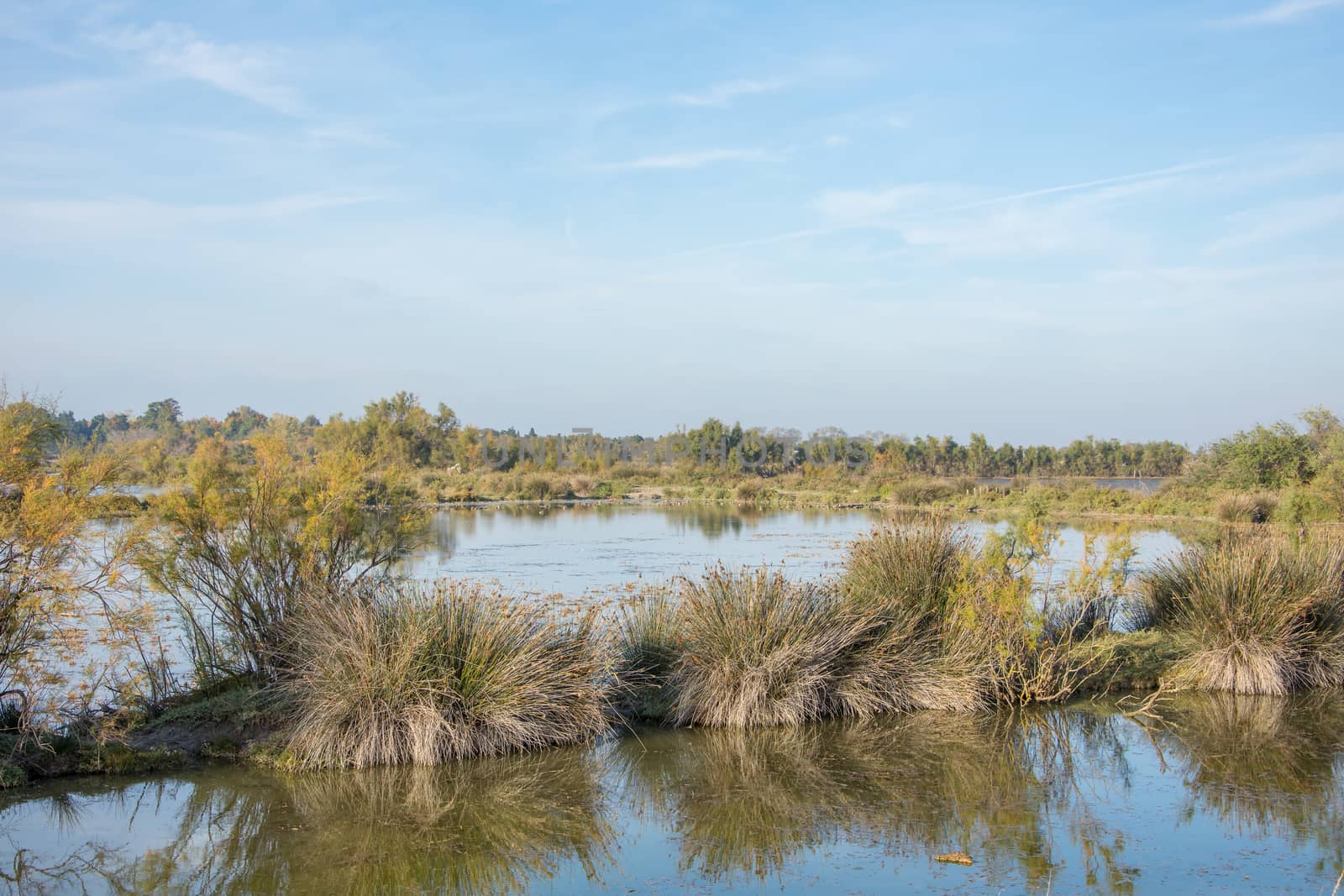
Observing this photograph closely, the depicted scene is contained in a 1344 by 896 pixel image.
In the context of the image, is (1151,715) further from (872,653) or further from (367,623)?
(367,623)

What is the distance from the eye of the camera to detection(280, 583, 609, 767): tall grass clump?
7852 millimetres

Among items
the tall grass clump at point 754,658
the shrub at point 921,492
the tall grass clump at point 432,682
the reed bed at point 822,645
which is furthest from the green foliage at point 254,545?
the shrub at point 921,492

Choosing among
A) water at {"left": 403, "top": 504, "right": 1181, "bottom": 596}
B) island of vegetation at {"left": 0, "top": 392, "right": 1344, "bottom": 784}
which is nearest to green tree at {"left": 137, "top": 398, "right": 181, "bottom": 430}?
water at {"left": 403, "top": 504, "right": 1181, "bottom": 596}

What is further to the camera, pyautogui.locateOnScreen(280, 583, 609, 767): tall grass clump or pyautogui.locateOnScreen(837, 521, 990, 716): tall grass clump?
pyautogui.locateOnScreen(837, 521, 990, 716): tall grass clump

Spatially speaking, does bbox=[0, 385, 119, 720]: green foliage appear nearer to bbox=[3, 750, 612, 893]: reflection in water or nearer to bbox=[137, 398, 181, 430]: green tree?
bbox=[3, 750, 612, 893]: reflection in water

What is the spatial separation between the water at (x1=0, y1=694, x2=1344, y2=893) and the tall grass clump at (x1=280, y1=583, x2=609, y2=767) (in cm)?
24

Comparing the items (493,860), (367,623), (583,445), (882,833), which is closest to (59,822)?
(367,623)

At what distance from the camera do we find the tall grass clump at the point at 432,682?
25.8 ft

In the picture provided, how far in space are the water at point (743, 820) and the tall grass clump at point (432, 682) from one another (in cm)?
24

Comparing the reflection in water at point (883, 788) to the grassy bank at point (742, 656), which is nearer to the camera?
the reflection in water at point (883, 788)

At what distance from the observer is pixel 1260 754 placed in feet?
26.9

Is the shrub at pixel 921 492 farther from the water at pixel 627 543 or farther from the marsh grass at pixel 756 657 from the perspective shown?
→ the marsh grass at pixel 756 657

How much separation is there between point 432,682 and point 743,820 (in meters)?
2.72

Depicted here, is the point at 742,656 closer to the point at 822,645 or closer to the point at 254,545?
the point at 822,645
